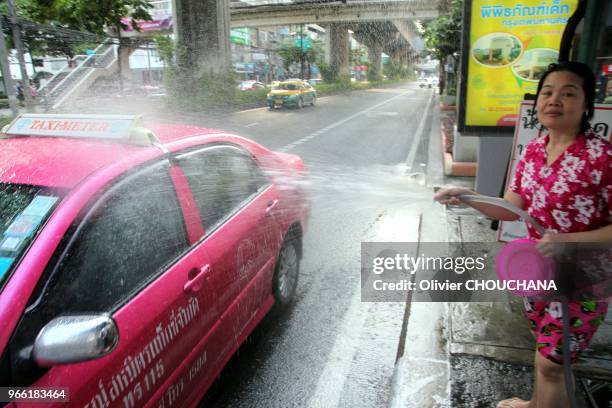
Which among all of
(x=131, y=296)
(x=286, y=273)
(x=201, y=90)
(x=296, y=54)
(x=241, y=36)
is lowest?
(x=286, y=273)

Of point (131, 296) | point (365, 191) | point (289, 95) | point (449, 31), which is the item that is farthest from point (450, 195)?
point (289, 95)

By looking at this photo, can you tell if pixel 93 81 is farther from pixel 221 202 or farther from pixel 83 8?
pixel 221 202

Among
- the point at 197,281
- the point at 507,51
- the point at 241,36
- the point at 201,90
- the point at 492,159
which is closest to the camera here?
the point at 197,281

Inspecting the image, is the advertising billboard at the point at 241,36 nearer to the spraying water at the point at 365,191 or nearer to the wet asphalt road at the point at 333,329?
the spraying water at the point at 365,191

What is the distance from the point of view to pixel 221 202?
2.71 meters

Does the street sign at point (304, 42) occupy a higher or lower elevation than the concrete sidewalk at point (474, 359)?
higher

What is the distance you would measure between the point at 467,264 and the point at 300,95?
21.2 metres

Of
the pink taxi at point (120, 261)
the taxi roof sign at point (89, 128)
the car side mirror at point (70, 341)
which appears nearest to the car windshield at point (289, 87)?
the pink taxi at point (120, 261)

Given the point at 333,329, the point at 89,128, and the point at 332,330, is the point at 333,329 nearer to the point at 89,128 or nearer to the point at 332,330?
the point at 332,330

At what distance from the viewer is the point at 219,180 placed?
111 inches

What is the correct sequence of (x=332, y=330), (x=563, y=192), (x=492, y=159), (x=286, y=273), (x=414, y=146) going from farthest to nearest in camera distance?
(x=414, y=146) → (x=492, y=159) → (x=286, y=273) → (x=332, y=330) → (x=563, y=192)

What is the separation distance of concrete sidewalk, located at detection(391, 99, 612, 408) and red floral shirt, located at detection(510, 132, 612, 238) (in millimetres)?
1216

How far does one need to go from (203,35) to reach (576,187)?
2197cm

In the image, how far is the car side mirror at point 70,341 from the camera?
1.42 meters
